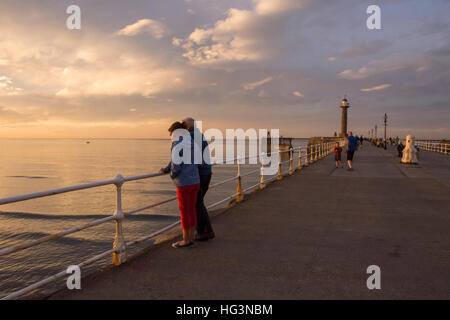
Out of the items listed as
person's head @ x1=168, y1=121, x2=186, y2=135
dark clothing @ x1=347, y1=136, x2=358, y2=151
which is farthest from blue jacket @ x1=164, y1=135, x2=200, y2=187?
dark clothing @ x1=347, y1=136, x2=358, y2=151

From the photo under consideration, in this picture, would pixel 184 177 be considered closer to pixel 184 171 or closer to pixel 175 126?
pixel 184 171

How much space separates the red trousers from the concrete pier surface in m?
0.42

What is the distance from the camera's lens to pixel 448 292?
3.45m

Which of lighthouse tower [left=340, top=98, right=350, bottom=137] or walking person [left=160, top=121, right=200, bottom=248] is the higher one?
lighthouse tower [left=340, top=98, right=350, bottom=137]

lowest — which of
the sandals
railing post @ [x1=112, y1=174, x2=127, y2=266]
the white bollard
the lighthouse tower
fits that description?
the sandals

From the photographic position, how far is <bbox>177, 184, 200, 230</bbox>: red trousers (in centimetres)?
470

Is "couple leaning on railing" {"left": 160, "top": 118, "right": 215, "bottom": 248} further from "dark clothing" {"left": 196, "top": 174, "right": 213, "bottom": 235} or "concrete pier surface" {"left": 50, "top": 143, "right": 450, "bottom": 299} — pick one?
"concrete pier surface" {"left": 50, "top": 143, "right": 450, "bottom": 299}

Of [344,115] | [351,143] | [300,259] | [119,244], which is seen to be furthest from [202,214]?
[344,115]

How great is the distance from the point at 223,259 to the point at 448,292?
8.50ft

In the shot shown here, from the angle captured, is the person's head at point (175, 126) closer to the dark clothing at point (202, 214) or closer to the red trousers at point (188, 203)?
the red trousers at point (188, 203)

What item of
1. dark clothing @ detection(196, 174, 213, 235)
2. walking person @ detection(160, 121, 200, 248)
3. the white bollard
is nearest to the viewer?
walking person @ detection(160, 121, 200, 248)

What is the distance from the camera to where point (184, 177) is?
4637mm

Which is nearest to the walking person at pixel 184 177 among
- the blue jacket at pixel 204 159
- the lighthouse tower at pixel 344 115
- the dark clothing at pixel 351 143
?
the blue jacket at pixel 204 159
